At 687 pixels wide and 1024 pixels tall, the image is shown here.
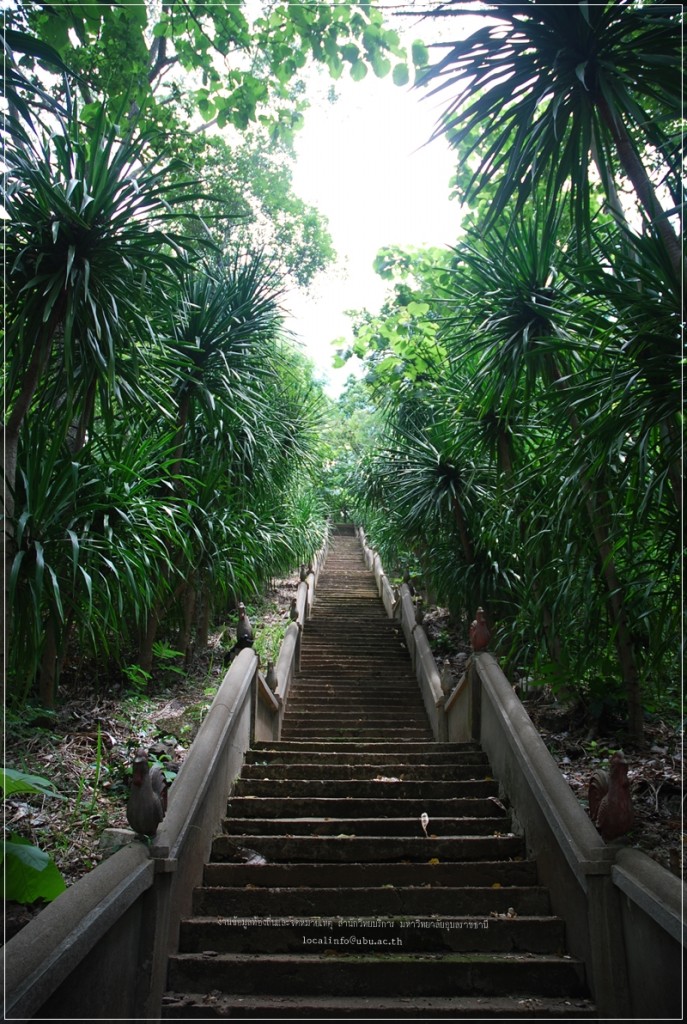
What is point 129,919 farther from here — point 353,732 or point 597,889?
point 353,732

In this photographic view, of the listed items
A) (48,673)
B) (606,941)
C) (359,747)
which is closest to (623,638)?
(606,941)

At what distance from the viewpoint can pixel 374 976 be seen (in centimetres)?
283

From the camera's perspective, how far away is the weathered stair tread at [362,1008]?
8.51 ft

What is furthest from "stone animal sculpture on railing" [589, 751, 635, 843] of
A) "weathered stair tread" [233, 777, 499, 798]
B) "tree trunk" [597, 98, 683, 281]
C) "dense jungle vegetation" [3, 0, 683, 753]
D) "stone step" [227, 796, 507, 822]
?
"tree trunk" [597, 98, 683, 281]

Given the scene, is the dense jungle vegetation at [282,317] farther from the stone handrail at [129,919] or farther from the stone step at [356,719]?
the stone step at [356,719]

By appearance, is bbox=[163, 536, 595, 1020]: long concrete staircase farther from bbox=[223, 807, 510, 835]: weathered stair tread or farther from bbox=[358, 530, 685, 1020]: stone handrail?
bbox=[358, 530, 685, 1020]: stone handrail

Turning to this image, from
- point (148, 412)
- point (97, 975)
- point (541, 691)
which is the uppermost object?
point (148, 412)

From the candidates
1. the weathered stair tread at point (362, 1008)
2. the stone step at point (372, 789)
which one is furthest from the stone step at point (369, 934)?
the stone step at point (372, 789)

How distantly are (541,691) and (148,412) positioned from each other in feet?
12.8

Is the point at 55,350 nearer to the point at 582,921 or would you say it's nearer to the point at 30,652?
the point at 30,652

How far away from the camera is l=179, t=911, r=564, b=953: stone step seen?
3.05 metres

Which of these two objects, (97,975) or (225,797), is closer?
(97,975)

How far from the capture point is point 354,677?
898cm

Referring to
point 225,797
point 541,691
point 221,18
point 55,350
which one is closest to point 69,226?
point 55,350
